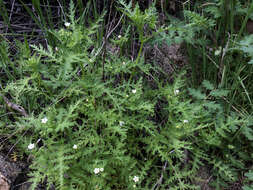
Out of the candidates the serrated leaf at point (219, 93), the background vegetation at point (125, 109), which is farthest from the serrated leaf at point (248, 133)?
the serrated leaf at point (219, 93)

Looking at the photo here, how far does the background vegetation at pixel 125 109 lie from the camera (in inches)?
68.2

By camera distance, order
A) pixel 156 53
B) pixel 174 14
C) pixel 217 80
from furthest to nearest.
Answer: pixel 174 14
pixel 156 53
pixel 217 80

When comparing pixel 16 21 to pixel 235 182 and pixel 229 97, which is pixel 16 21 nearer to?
pixel 229 97

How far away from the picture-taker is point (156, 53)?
263 centimetres

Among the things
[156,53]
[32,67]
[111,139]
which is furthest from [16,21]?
[111,139]

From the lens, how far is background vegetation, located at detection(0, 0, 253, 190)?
1731mm

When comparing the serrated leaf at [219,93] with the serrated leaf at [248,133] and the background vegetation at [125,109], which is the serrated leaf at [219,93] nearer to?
the background vegetation at [125,109]

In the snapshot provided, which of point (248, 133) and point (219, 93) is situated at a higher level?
point (219, 93)

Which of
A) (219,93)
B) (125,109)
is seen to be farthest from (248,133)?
(125,109)

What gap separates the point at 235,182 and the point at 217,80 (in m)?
1.02

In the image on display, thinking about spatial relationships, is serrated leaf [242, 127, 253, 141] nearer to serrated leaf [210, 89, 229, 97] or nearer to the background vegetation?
the background vegetation

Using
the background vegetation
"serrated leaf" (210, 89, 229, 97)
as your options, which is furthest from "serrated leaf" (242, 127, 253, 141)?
"serrated leaf" (210, 89, 229, 97)

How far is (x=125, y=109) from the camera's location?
2.02 meters

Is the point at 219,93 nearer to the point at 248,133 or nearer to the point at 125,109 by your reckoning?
the point at 248,133
